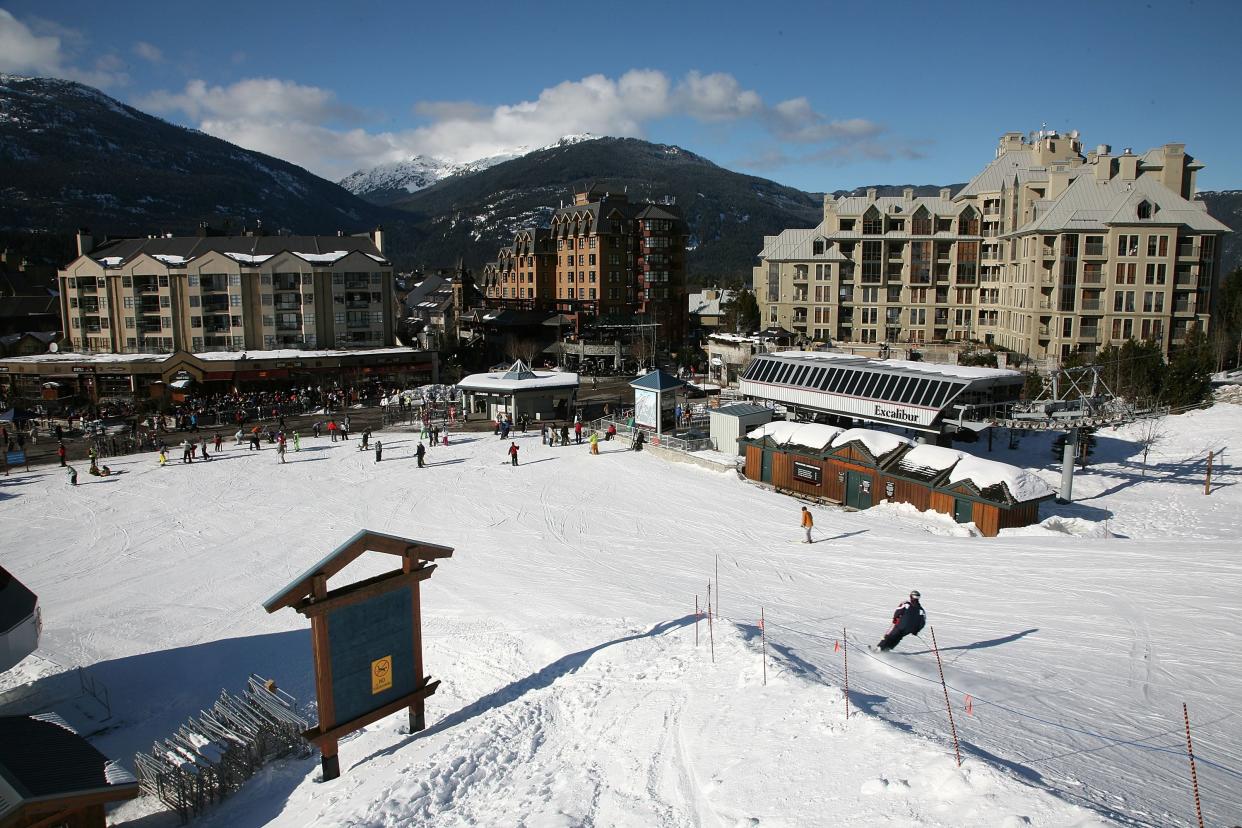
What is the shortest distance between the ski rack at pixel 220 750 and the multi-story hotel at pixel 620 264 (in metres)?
69.0

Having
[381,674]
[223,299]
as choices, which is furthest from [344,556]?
[223,299]

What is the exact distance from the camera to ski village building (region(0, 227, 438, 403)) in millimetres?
63969

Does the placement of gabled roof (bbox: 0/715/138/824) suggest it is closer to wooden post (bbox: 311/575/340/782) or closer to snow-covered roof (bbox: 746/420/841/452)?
wooden post (bbox: 311/575/340/782)

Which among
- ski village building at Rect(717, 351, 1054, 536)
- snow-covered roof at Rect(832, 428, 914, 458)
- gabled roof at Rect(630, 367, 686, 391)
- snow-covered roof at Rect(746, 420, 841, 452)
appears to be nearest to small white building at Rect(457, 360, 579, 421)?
gabled roof at Rect(630, 367, 686, 391)

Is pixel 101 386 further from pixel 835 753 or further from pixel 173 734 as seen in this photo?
pixel 835 753

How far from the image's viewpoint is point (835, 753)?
10094mm

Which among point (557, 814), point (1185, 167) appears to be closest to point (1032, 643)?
point (557, 814)

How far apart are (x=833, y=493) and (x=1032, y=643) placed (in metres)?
16.8

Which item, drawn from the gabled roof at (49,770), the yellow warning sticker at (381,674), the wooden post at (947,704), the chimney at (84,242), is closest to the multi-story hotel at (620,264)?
the chimney at (84,242)

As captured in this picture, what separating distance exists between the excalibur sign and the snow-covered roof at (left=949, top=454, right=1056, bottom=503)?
20909 millimetres

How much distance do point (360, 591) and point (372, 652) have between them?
3.57 feet

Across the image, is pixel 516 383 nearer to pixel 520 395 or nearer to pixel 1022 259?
pixel 520 395

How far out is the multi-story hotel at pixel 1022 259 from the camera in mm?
52312

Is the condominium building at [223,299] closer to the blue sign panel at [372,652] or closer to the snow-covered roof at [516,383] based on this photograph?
the snow-covered roof at [516,383]
